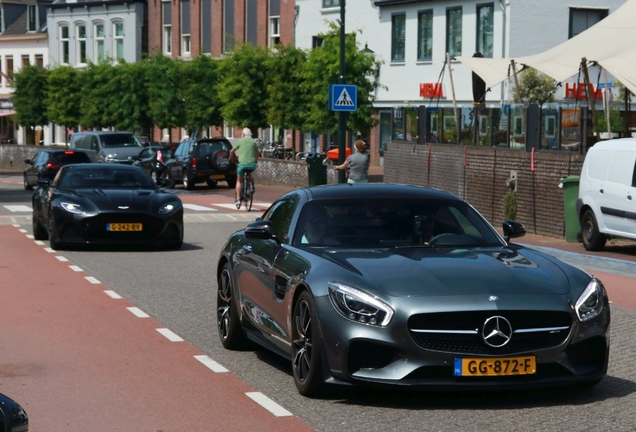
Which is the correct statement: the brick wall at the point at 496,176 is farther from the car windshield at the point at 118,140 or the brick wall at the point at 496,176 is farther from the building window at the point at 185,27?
the building window at the point at 185,27

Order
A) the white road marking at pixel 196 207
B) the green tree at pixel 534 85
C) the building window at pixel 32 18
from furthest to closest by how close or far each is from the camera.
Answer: the building window at pixel 32 18 → the green tree at pixel 534 85 → the white road marking at pixel 196 207

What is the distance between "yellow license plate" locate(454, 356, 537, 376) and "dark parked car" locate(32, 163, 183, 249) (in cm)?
1200

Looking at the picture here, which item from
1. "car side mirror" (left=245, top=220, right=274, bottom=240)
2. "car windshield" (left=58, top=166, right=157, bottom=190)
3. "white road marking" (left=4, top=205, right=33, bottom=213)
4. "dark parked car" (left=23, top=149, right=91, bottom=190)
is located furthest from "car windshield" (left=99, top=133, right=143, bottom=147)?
"car side mirror" (left=245, top=220, right=274, bottom=240)

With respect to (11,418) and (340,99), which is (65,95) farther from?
(11,418)

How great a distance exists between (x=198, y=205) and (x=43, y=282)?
57.5 feet

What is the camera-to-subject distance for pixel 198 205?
105 feet

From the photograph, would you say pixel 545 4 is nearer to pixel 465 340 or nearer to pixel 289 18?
pixel 289 18

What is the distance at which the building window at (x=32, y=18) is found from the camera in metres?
86.6

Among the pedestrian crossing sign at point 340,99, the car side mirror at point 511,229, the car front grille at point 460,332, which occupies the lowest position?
the car front grille at point 460,332

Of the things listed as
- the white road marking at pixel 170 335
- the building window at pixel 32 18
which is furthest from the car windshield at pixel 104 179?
the building window at pixel 32 18

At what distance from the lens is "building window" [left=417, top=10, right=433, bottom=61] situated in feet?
161

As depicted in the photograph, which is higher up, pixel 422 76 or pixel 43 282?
pixel 422 76

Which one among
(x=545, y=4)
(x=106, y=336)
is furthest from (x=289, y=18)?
(x=106, y=336)

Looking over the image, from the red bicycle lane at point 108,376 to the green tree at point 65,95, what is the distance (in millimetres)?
56681
